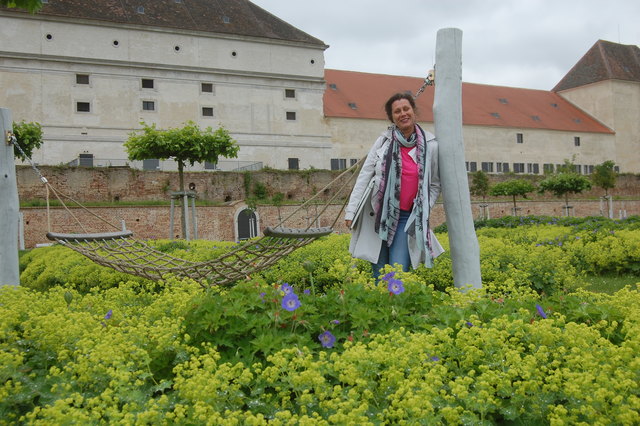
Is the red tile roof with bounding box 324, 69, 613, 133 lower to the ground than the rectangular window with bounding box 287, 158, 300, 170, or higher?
higher

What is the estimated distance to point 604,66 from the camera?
51375 millimetres

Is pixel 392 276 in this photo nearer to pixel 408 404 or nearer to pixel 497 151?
pixel 408 404

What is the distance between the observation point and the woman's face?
4.85m

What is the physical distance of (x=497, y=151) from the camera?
4550cm

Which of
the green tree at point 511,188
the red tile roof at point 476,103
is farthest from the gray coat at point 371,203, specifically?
the red tile roof at point 476,103

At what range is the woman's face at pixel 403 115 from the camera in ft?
15.9

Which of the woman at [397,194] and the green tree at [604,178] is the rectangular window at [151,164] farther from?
the woman at [397,194]

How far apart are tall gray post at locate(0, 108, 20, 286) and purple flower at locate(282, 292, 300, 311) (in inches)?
190

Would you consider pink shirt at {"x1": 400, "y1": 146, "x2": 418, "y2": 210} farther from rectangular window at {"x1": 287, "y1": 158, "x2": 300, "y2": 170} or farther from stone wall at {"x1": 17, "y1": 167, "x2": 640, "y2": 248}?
rectangular window at {"x1": 287, "y1": 158, "x2": 300, "y2": 170}

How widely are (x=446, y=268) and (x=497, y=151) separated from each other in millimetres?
40183

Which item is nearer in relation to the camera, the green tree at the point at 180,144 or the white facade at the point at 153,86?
the green tree at the point at 180,144

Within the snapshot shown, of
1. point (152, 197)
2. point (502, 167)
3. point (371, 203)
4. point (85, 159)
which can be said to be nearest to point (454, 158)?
point (371, 203)

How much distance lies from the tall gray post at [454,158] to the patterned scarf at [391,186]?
181 mm

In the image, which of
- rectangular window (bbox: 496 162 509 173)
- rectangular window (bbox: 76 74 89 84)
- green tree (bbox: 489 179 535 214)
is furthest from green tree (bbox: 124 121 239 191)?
rectangular window (bbox: 496 162 509 173)
